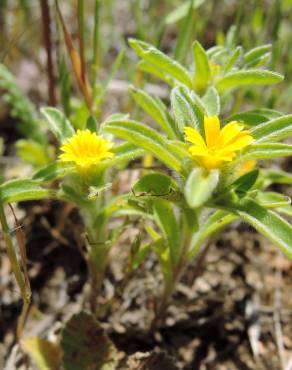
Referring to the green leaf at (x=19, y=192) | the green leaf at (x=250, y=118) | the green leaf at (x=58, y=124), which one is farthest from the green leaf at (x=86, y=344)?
the green leaf at (x=250, y=118)

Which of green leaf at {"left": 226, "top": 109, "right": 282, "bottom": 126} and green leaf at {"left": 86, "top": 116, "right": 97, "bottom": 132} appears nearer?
green leaf at {"left": 226, "top": 109, "right": 282, "bottom": 126}

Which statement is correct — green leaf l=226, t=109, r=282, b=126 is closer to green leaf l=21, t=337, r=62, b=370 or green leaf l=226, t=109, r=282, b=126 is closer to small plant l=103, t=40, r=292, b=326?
small plant l=103, t=40, r=292, b=326

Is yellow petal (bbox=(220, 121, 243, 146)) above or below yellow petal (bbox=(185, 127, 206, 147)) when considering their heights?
below

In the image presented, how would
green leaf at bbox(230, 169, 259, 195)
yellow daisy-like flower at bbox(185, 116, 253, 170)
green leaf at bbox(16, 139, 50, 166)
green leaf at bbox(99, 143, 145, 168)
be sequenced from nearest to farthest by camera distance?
1. yellow daisy-like flower at bbox(185, 116, 253, 170)
2. green leaf at bbox(230, 169, 259, 195)
3. green leaf at bbox(99, 143, 145, 168)
4. green leaf at bbox(16, 139, 50, 166)

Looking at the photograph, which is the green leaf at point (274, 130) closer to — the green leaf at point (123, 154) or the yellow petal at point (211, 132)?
the yellow petal at point (211, 132)

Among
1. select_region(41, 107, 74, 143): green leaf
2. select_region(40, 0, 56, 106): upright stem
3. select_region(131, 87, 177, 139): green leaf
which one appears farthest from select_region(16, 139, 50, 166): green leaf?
select_region(131, 87, 177, 139): green leaf

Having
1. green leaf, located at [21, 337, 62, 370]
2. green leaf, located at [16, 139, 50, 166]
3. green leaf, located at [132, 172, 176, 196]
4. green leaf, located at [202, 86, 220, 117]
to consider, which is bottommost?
green leaf, located at [21, 337, 62, 370]

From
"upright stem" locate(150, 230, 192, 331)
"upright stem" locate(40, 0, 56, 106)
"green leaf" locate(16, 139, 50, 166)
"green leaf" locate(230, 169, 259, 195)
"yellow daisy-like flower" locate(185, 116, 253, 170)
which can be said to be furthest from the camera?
"green leaf" locate(16, 139, 50, 166)
